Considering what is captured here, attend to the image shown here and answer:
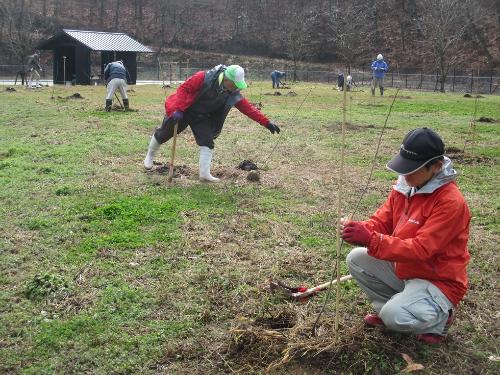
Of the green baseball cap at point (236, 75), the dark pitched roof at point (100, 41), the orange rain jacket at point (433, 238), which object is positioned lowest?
the orange rain jacket at point (433, 238)

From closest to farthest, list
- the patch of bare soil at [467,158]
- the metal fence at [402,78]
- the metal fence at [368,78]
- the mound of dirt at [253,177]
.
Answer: the mound of dirt at [253,177] → the patch of bare soil at [467,158] → the metal fence at [402,78] → the metal fence at [368,78]

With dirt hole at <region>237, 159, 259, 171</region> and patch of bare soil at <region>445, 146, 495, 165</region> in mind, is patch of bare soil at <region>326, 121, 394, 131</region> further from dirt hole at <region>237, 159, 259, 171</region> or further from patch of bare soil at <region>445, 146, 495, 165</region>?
dirt hole at <region>237, 159, 259, 171</region>

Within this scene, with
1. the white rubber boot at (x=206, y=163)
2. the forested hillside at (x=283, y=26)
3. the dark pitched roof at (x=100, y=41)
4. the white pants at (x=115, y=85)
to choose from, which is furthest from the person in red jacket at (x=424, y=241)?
the forested hillside at (x=283, y=26)

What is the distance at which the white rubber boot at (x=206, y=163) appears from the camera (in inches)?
332

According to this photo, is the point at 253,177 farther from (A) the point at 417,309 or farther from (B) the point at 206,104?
(A) the point at 417,309

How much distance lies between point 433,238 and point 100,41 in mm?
39260

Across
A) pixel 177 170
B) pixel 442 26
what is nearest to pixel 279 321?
pixel 177 170

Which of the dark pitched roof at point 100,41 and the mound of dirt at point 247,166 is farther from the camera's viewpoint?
the dark pitched roof at point 100,41

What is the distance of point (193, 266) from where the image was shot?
5.30 metres

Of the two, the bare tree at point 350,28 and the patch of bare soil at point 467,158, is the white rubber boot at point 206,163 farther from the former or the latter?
the bare tree at point 350,28

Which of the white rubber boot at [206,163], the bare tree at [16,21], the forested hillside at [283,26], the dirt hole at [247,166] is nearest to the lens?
the white rubber boot at [206,163]

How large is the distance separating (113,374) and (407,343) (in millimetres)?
1979

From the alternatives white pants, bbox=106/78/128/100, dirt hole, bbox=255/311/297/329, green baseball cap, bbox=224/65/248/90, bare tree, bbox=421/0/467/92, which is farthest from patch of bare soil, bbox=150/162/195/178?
bare tree, bbox=421/0/467/92

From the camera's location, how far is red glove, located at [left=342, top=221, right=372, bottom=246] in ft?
11.7
